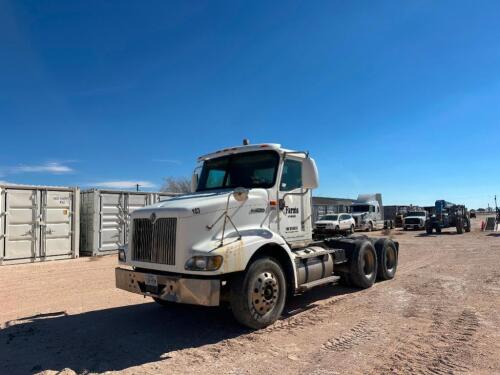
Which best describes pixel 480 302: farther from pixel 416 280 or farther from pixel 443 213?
pixel 443 213

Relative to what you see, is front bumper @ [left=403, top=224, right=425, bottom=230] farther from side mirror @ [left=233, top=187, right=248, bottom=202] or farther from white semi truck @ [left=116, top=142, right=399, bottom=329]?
side mirror @ [left=233, top=187, right=248, bottom=202]

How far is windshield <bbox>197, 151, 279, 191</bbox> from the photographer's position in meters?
7.15

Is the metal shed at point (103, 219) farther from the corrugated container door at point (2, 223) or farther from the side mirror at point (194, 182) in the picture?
the side mirror at point (194, 182)

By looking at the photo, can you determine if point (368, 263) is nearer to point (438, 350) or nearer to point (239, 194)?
point (438, 350)

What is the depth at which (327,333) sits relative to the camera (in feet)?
19.5

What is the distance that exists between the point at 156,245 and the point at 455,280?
292 inches

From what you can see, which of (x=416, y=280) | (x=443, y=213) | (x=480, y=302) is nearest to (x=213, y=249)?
(x=480, y=302)

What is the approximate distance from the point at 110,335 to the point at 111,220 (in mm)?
11591

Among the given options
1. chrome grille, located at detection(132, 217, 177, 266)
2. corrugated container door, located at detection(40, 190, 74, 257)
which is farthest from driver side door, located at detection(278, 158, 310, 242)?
corrugated container door, located at detection(40, 190, 74, 257)

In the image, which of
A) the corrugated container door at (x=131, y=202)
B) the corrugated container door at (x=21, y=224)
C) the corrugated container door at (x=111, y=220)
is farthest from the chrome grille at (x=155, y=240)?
the corrugated container door at (x=131, y=202)

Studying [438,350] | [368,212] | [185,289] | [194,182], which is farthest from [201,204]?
[368,212]

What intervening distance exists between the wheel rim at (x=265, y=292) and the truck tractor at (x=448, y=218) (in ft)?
97.9

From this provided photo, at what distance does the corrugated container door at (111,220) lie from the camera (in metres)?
16.8

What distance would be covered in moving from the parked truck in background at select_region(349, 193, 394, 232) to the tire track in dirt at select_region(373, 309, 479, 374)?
30.8 meters
